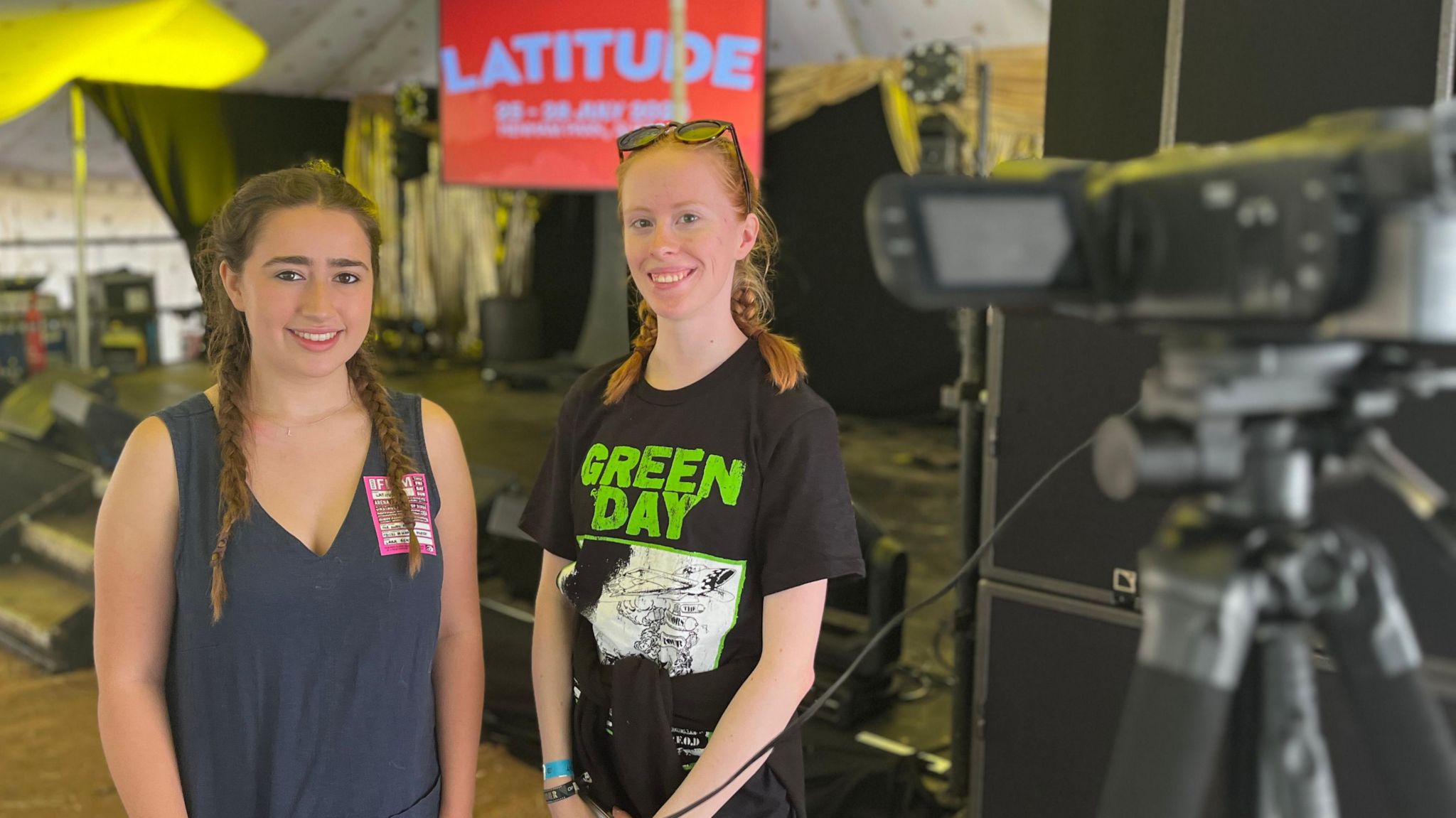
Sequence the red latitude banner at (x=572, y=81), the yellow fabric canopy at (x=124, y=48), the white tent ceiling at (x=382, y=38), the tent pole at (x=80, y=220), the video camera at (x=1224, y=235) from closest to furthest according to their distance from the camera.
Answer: the video camera at (x=1224, y=235) < the yellow fabric canopy at (x=124, y=48) < the tent pole at (x=80, y=220) < the white tent ceiling at (x=382, y=38) < the red latitude banner at (x=572, y=81)

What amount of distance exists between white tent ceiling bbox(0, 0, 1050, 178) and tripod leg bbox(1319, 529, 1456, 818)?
570cm

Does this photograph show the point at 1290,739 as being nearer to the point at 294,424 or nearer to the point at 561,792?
the point at 561,792

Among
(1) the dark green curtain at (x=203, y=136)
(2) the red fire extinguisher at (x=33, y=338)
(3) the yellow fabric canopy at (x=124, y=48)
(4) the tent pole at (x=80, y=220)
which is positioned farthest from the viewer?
(1) the dark green curtain at (x=203, y=136)

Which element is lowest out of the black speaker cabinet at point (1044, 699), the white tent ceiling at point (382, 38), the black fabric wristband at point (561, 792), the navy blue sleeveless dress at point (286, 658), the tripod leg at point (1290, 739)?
the black speaker cabinet at point (1044, 699)

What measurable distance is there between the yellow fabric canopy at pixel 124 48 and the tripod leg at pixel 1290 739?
6467mm

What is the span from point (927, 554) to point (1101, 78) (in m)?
3.06

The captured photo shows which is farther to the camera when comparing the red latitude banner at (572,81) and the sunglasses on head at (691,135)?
the red latitude banner at (572,81)

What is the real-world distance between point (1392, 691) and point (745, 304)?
84cm

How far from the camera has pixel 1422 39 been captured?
1.63 meters

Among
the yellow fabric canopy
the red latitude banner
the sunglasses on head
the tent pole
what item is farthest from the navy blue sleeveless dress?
the red latitude banner

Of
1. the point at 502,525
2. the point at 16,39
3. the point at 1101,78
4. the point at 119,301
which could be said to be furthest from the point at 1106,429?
the point at 119,301

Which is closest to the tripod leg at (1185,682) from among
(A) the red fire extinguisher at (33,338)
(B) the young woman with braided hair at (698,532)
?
(B) the young woman with braided hair at (698,532)

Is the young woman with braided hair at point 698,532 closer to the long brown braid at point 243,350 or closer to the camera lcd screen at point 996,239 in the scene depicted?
the long brown braid at point 243,350

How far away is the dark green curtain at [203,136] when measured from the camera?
8.68 meters
